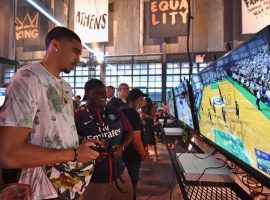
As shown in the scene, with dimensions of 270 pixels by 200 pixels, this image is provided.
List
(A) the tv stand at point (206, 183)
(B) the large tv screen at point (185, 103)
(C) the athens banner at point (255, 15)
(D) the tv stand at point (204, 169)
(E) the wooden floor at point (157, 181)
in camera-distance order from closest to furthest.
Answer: (A) the tv stand at point (206, 183) < (D) the tv stand at point (204, 169) < (B) the large tv screen at point (185, 103) < (E) the wooden floor at point (157, 181) < (C) the athens banner at point (255, 15)

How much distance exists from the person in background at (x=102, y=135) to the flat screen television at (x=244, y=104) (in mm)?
767

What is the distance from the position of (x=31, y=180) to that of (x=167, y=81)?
1098cm

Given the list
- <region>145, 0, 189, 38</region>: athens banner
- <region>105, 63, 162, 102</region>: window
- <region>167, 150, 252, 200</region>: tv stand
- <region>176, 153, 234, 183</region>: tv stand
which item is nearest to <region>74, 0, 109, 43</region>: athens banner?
<region>145, 0, 189, 38</region>: athens banner

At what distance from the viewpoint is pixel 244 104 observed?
1.14 meters

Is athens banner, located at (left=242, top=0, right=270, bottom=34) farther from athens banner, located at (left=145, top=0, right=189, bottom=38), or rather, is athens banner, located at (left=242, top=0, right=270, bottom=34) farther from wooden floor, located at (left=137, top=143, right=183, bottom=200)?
wooden floor, located at (left=137, top=143, right=183, bottom=200)

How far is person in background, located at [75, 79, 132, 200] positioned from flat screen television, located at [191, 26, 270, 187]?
0.77 meters

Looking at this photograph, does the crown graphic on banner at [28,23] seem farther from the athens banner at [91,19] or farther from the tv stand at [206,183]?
the tv stand at [206,183]

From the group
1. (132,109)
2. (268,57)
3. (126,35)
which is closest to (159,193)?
(132,109)

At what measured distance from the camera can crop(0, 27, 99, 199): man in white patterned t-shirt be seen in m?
0.88

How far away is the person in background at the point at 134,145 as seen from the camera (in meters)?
2.73

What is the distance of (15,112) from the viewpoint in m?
0.89

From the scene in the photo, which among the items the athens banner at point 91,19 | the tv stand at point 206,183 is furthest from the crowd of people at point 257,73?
the athens banner at point 91,19

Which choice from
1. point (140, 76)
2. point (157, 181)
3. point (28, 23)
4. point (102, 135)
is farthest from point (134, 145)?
point (140, 76)

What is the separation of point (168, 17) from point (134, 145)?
16.5 ft
